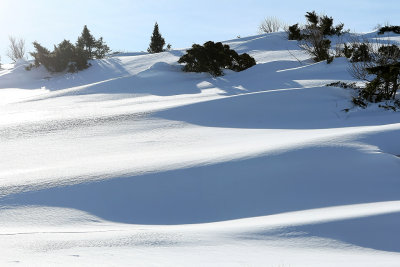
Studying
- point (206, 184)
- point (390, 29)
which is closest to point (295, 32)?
point (390, 29)

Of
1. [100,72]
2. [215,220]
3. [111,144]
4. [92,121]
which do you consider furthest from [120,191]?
[100,72]

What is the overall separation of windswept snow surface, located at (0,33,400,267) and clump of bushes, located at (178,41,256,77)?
15.7 feet

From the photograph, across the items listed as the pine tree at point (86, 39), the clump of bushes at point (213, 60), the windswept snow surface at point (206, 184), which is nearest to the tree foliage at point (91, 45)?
the pine tree at point (86, 39)

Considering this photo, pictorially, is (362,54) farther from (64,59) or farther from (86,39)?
(86,39)

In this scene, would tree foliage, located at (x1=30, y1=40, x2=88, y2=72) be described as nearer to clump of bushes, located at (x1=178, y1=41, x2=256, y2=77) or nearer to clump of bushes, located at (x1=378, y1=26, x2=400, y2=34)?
clump of bushes, located at (x1=178, y1=41, x2=256, y2=77)

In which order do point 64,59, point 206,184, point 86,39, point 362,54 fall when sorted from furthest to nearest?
point 86,39 → point 64,59 → point 362,54 → point 206,184

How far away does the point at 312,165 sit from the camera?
555 centimetres

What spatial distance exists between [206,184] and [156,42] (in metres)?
25.2

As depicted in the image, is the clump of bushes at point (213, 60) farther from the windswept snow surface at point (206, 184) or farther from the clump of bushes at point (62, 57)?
the clump of bushes at point (62, 57)

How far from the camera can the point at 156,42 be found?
2936 cm

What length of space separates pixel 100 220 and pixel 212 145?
9.78ft

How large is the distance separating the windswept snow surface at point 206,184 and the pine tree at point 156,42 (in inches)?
737

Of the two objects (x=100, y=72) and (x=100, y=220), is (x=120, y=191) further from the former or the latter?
(x=100, y=72)

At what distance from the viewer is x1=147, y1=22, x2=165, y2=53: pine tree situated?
1155 inches
